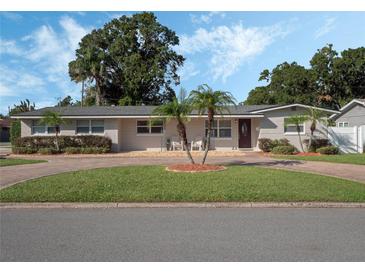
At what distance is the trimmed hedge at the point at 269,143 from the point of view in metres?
20.0

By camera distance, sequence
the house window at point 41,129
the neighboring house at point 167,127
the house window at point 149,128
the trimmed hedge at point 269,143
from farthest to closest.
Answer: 1. the house window at point 149,128
2. the house window at point 41,129
3. the neighboring house at point 167,127
4. the trimmed hedge at point 269,143

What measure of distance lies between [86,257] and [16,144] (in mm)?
19358

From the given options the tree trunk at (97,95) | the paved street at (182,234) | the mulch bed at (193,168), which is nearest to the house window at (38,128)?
the mulch bed at (193,168)

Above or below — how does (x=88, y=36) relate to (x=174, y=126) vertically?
above

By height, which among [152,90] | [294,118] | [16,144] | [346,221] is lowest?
[346,221]

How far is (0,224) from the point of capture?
5.77 m

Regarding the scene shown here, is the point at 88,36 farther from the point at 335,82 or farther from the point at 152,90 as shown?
the point at 335,82

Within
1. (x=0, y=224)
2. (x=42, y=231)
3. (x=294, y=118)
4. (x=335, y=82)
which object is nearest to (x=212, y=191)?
(x=42, y=231)

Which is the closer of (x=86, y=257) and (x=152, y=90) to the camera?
(x=86, y=257)

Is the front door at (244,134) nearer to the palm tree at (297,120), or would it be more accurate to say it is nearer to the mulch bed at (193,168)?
the palm tree at (297,120)

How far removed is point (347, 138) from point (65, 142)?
19215mm

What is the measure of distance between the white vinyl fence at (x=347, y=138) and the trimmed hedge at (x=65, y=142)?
15269 millimetres

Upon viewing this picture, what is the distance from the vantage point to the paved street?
13.9ft

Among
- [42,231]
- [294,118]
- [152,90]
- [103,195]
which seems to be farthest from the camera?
[152,90]
